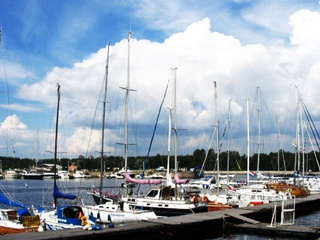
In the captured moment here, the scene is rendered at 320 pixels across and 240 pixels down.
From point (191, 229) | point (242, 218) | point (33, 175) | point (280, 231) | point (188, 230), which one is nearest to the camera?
point (280, 231)

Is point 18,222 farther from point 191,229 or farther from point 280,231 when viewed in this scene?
point 280,231

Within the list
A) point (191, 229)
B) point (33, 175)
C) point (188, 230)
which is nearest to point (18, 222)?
point (188, 230)

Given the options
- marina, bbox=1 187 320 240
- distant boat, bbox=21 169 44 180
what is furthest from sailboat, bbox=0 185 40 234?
distant boat, bbox=21 169 44 180

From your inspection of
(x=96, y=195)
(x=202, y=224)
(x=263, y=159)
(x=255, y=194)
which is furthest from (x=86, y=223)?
(x=263, y=159)

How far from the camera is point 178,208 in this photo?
1485 inches

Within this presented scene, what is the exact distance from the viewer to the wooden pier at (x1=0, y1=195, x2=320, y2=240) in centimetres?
2512

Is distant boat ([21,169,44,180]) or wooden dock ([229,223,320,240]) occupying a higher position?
wooden dock ([229,223,320,240])

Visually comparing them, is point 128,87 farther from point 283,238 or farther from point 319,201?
point 319,201

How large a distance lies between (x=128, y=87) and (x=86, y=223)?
20422 millimetres

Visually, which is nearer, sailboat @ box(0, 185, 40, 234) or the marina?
the marina

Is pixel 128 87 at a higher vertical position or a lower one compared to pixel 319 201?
higher

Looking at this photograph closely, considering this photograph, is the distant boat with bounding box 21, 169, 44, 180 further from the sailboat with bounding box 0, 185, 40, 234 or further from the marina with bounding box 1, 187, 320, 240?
the sailboat with bounding box 0, 185, 40, 234

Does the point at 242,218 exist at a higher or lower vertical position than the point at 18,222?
lower

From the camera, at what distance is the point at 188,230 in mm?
31266
